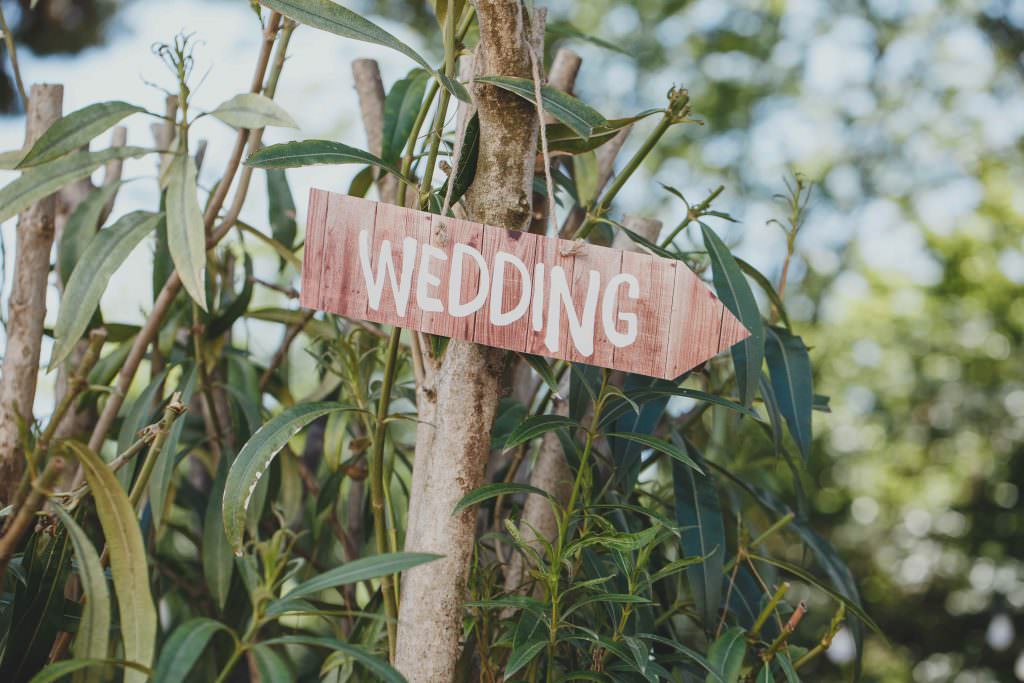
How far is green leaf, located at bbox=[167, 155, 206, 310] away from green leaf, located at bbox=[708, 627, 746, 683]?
42 centimetres

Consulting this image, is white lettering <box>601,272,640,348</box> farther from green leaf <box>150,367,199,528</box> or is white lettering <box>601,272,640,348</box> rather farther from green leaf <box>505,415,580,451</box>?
green leaf <box>150,367,199,528</box>

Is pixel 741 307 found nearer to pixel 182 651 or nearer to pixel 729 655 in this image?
pixel 729 655

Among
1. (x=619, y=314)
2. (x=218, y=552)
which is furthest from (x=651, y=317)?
(x=218, y=552)

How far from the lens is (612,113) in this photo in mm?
3949

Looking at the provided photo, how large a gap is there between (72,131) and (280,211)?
32cm

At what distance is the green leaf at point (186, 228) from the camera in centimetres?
58

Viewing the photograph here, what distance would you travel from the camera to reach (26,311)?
66cm

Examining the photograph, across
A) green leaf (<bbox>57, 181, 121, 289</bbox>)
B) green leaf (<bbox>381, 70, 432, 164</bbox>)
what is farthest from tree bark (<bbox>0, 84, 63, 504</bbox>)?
green leaf (<bbox>381, 70, 432, 164</bbox>)

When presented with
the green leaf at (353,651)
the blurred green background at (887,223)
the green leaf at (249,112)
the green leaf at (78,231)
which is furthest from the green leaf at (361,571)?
the blurred green background at (887,223)

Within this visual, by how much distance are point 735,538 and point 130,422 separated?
63 centimetres

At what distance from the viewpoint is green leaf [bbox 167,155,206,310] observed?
578mm

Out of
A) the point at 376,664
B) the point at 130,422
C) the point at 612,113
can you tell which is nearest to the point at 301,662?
the point at 130,422

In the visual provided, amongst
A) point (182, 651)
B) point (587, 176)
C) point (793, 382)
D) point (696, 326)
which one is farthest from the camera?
point (587, 176)

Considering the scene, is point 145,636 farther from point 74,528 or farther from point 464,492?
point 464,492
